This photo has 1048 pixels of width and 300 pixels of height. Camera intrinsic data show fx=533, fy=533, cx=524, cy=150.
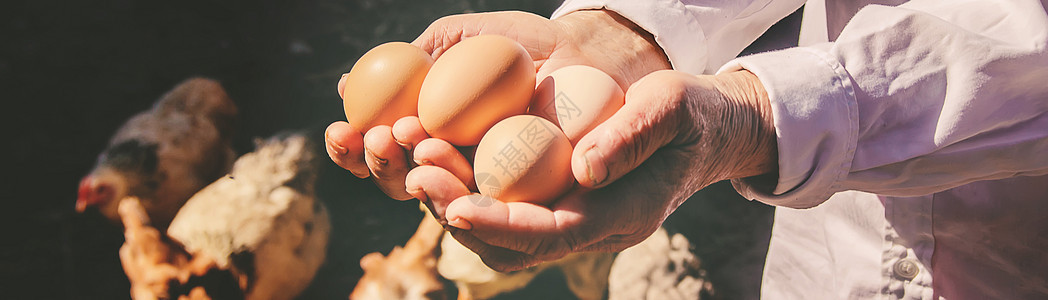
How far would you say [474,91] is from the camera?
2.04ft

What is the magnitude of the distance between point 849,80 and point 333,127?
58cm

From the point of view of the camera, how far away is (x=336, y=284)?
1.14m

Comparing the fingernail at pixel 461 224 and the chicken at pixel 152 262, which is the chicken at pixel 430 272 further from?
the fingernail at pixel 461 224

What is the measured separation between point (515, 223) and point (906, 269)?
1.88 feet

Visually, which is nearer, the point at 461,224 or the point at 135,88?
the point at 461,224

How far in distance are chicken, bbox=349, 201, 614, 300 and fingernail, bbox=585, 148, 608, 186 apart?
0.74 meters

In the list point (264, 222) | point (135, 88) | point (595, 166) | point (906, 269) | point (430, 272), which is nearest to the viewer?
point (595, 166)

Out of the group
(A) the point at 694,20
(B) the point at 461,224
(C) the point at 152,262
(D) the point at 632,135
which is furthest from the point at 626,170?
(C) the point at 152,262

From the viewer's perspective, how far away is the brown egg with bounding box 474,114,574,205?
21.7 inches

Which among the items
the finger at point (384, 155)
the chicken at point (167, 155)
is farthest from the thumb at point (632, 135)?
the chicken at point (167, 155)

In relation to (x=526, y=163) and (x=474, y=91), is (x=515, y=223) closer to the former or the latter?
(x=526, y=163)

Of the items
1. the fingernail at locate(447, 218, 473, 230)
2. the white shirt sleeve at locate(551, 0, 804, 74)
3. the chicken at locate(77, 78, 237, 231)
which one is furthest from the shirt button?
the chicken at locate(77, 78, 237, 231)

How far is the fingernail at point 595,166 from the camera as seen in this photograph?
49 centimetres

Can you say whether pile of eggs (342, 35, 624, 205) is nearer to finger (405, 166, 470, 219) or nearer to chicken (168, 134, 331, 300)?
finger (405, 166, 470, 219)
